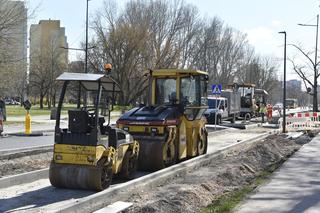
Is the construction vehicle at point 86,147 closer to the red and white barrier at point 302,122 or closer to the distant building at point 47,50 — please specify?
the red and white barrier at point 302,122

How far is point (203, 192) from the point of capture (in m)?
9.68

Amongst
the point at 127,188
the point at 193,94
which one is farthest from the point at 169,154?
the point at 127,188

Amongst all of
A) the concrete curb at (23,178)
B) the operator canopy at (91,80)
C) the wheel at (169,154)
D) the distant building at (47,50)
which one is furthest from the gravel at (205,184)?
the distant building at (47,50)

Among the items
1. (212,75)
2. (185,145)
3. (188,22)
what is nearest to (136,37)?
(188,22)

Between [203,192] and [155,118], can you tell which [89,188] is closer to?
[203,192]

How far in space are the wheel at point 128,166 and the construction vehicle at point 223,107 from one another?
21.8m

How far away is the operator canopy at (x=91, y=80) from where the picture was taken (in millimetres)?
9445

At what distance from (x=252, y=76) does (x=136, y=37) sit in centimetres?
4252

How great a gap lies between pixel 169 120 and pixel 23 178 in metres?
3.94

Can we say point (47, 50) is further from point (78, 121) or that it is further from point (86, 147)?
point (86, 147)

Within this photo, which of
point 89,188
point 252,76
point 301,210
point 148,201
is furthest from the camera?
point 252,76

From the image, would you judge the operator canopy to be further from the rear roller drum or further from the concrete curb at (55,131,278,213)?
the rear roller drum

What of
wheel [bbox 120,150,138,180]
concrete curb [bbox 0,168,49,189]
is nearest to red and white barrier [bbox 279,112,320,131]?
wheel [bbox 120,150,138,180]

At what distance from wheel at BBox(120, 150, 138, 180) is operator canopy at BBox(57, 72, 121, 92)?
149 cm
